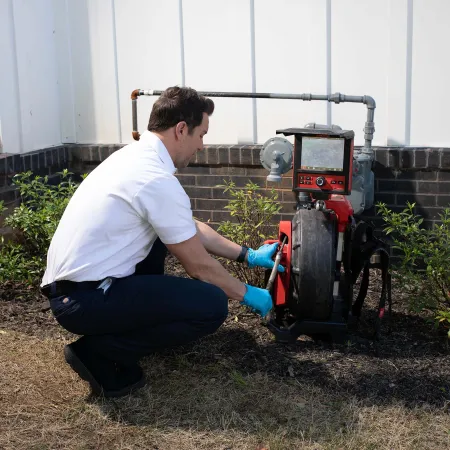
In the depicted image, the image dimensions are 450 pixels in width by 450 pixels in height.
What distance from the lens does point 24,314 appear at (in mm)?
4996

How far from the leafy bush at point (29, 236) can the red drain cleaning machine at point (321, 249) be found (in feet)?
5.46

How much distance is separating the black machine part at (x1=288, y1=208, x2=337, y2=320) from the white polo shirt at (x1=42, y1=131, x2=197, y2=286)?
0.70 metres

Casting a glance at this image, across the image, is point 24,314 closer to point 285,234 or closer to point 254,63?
point 285,234

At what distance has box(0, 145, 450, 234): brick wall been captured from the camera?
5.48 meters

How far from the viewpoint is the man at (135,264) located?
11.9 ft

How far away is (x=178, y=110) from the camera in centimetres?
378

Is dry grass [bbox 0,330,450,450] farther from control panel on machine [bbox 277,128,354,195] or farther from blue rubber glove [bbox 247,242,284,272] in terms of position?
control panel on machine [bbox 277,128,354,195]

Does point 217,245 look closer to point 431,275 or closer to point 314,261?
point 314,261

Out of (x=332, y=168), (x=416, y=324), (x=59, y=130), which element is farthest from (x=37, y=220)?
(x=416, y=324)

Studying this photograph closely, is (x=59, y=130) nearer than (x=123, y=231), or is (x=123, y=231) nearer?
(x=123, y=231)

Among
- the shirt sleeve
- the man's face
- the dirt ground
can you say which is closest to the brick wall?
the dirt ground

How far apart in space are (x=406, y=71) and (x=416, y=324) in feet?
5.92

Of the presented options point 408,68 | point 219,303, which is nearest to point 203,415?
point 219,303

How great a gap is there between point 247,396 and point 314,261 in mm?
756
